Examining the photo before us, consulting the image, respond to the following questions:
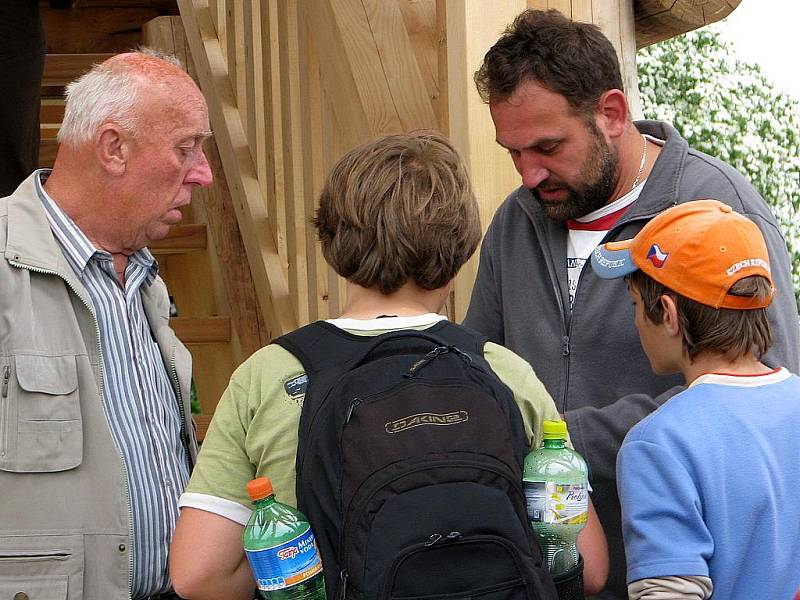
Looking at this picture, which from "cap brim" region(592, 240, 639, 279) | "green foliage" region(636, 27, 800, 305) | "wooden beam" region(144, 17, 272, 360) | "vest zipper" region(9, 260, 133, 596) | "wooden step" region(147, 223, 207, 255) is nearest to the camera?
"cap brim" region(592, 240, 639, 279)

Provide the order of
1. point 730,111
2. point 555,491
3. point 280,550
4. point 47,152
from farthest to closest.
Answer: point 730,111 < point 47,152 < point 555,491 < point 280,550

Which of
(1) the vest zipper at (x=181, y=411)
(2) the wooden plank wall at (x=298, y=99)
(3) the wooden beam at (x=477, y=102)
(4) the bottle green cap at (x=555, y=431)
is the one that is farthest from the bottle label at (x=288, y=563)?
(2) the wooden plank wall at (x=298, y=99)

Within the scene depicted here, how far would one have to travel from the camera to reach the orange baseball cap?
A: 189 centimetres

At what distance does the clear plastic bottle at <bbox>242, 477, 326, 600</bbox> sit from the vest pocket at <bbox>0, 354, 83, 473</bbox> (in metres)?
0.61

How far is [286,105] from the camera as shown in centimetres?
402

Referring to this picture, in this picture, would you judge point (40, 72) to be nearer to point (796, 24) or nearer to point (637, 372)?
point (637, 372)

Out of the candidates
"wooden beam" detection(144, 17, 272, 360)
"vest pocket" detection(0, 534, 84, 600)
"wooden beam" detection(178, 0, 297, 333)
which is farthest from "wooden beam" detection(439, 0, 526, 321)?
"wooden beam" detection(144, 17, 272, 360)

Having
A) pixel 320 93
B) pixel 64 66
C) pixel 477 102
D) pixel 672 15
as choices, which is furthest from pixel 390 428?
pixel 64 66

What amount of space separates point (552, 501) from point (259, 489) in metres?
0.45

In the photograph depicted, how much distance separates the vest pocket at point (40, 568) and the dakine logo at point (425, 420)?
80 cm

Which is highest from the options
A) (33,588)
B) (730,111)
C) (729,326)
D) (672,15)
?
(672,15)

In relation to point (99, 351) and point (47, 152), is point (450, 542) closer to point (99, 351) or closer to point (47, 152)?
point (99, 351)

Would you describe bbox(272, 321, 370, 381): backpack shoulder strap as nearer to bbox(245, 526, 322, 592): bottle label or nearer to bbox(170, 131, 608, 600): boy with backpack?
bbox(170, 131, 608, 600): boy with backpack

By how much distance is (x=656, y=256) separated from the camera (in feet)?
6.44
